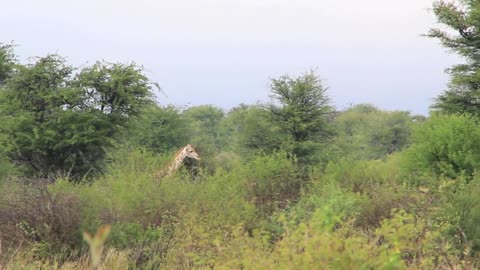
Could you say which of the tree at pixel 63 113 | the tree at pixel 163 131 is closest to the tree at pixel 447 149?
the tree at pixel 63 113

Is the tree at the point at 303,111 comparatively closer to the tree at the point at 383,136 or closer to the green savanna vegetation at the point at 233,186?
the green savanna vegetation at the point at 233,186

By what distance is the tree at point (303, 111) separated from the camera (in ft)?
93.6

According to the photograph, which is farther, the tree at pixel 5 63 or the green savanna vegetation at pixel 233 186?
the tree at pixel 5 63

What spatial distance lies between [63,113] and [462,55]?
2028 centimetres

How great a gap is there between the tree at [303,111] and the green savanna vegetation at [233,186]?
2.9 inches

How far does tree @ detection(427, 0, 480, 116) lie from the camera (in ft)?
92.8

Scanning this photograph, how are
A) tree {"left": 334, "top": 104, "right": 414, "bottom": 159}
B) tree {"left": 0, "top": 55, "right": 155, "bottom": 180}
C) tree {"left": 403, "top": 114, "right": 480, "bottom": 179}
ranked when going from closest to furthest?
1. tree {"left": 403, "top": 114, "right": 480, "bottom": 179}
2. tree {"left": 0, "top": 55, "right": 155, "bottom": 180}
3. tree {"left": 334, "top": 104, "right": 414, "bottom": 159}

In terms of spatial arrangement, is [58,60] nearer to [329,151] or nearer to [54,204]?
[329,151]

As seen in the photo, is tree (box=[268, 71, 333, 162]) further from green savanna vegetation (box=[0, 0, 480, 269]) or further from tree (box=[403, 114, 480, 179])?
tree (box=[403, 114, 480, 179])

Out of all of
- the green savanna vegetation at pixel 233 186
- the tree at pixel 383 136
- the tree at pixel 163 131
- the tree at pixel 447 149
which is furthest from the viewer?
the tree at pixel 383 136

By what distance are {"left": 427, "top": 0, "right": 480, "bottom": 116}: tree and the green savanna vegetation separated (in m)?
0.07

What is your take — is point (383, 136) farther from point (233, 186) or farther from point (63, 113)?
point (233, 186)

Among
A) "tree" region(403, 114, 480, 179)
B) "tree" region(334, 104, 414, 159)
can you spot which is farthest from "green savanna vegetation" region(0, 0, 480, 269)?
"tree" region(334, 104, 414, 159)

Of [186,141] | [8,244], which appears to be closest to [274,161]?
[8,244]
